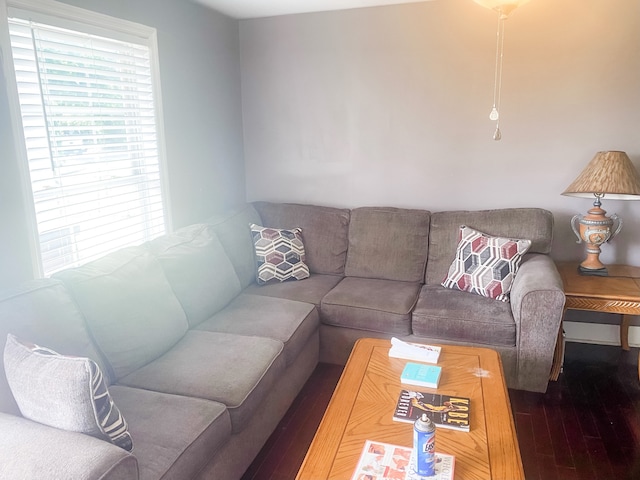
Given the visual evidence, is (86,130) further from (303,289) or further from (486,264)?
(486,264)

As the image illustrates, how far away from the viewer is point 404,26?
10.7 ft

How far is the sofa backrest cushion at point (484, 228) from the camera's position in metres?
2.99

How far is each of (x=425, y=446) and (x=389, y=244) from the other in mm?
1955

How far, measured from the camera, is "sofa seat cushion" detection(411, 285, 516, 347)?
2.57 m

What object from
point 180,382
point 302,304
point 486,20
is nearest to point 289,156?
point 302,304

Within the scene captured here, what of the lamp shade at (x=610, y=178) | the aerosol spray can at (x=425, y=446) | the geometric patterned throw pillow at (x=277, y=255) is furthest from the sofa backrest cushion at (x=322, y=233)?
the aerosol spray can at (x=425, y=446)

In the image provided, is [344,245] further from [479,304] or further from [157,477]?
[157,477]

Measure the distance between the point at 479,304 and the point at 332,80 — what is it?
1.88 m

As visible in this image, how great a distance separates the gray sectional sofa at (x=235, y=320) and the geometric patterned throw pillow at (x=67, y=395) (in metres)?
0.04

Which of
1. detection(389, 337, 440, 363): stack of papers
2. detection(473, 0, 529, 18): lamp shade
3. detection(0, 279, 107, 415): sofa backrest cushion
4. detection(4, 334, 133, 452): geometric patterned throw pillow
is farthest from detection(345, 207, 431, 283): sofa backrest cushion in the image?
detection(4, 334, 133, 452): geometric patterned throw pillow

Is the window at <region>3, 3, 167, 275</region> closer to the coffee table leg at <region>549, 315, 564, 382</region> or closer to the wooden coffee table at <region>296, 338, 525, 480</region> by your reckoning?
the wooden coffee table at <region>296, 338, 525, 480</region>

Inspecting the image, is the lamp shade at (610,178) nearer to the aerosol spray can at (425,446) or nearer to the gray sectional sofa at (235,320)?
the gray sectional sofa at (235,320)

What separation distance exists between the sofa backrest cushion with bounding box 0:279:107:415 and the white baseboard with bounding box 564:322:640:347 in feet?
9.39

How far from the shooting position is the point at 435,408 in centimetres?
176
